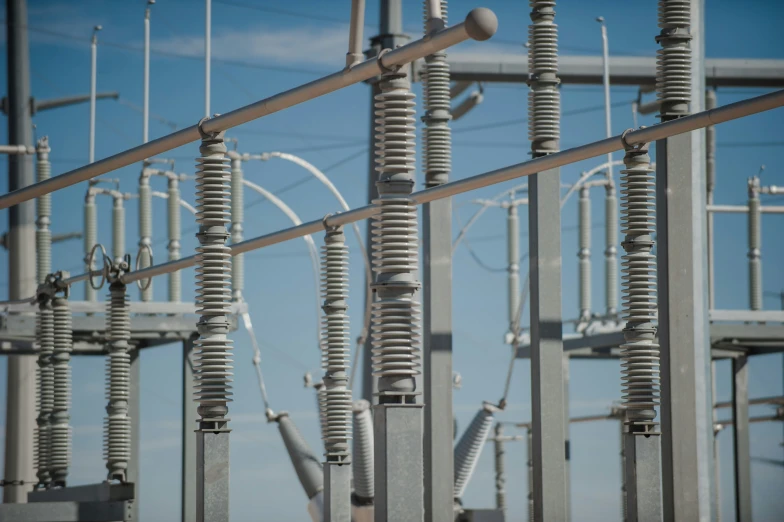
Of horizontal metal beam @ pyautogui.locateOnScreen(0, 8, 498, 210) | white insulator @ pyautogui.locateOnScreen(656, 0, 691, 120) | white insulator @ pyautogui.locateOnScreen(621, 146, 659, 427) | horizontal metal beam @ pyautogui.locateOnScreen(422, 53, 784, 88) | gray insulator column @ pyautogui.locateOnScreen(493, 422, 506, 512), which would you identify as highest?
horizontal metal beam @ pyautogui.locateOnScreen(422, 53, 784, 88)

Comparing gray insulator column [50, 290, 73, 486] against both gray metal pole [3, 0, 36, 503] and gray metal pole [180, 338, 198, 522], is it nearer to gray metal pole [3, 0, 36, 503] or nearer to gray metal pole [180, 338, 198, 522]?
gray metal pole [180, 338, 198, 522]

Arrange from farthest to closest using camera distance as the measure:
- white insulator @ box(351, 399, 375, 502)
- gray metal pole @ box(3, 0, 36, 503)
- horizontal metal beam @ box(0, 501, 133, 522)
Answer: gray metal pole @ box(3, 0, 36, 503) → white insulator @ box(351, 399, 375, 502) → horizontal metal beam @ box(0, 501, 133, 522)

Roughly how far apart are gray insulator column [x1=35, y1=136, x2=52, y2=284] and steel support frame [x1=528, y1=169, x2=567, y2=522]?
40.6 feet

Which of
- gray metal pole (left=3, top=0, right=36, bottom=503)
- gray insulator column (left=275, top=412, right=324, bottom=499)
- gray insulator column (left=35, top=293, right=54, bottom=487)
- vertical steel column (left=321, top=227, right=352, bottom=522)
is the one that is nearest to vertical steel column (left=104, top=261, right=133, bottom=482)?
gray insulator column (left=35, top=293, right=54, bottom=487)

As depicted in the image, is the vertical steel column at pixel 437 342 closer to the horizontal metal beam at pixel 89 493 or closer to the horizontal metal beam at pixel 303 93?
the horizontal metal beam at pixel 303 93

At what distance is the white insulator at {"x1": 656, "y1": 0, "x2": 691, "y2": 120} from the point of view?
9.74 m

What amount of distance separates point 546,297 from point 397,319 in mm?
3001

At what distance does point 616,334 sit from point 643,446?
415 inches

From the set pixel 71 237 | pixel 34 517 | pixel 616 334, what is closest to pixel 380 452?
pixel 34 517

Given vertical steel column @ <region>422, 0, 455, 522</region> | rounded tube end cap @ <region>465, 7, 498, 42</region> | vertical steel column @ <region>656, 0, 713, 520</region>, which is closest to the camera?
rounded tube end cap @ <region>465, 7, 498, 42</region>

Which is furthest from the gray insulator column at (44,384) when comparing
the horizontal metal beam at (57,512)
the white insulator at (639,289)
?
the white insulator at (639,289)

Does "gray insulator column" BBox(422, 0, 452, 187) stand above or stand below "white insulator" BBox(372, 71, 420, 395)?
above

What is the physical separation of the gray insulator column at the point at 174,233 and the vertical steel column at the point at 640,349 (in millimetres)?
11546

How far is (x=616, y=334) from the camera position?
19.9 metres
